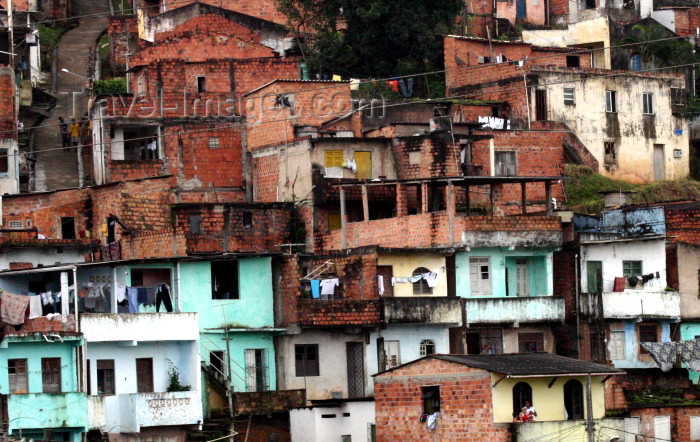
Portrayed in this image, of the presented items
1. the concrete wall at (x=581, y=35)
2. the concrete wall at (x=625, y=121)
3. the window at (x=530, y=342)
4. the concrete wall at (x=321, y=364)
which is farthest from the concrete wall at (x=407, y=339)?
the concrete wall at (x=581, y=35)

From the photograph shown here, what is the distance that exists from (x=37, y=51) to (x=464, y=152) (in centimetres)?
2182

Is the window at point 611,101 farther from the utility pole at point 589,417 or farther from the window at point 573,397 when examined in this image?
the utility pole at point 589,417

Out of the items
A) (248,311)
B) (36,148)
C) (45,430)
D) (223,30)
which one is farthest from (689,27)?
(45,430)

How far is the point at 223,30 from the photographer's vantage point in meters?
69.7

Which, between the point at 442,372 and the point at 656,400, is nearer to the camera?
the point at 442,372

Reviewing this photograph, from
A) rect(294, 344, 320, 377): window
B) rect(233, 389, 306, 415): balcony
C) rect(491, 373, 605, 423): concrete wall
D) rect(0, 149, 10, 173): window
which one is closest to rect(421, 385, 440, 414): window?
rect(491, 373, 605, 423): concrete wall

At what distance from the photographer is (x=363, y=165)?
5997 centimetres

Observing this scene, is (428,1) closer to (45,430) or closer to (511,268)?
(511,268)

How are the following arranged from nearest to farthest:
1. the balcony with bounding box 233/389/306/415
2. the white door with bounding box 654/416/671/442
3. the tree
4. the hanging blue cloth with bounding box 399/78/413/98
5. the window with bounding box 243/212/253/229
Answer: the balcony with bounding box 233/389/306/415
the white door with bounding box 654/416/671/442
the window with bounding box 243/212/253/229
the hanging blue cloth with bounding box 399/78/413/98
the tree

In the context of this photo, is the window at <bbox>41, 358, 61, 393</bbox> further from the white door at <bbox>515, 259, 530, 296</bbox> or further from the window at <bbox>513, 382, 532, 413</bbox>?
the white door at <bbox>515, 259, 530, 296</bbox>

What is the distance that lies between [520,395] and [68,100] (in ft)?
104

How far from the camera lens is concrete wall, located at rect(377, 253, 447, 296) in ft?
179

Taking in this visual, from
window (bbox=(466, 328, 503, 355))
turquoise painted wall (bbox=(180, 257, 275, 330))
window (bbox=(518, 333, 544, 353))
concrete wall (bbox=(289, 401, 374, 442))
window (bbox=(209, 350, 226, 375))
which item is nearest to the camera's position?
concrete wall (bbox=(289, 401, 374, 442))

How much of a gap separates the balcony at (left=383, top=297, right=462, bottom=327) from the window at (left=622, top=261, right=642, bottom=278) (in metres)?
5.98
